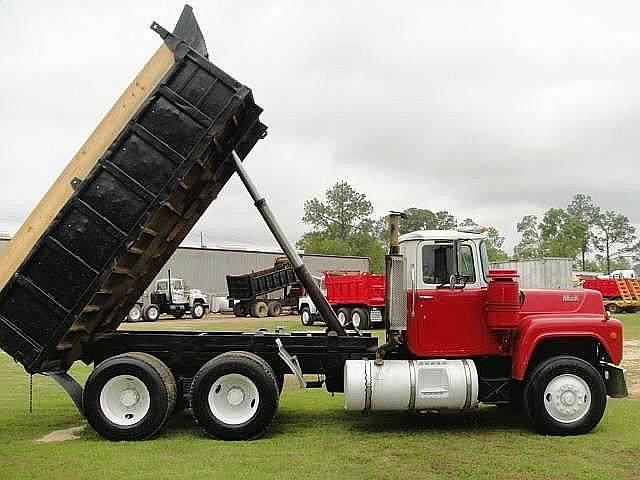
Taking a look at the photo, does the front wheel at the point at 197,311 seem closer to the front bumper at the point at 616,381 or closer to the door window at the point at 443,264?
the door window at the point at 443,264

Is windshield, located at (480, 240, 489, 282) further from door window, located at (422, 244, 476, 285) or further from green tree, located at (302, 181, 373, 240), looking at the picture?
green tree, located at (302, 181, 373, 240)

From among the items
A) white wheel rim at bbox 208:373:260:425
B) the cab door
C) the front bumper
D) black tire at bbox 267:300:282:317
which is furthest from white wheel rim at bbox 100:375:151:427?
black tire at bbox 267:300:282:317

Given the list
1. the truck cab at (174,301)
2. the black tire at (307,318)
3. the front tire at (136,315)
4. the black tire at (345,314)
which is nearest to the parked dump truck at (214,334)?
the black tire at (345,314)

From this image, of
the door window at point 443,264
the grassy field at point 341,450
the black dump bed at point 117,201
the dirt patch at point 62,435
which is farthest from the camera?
the door window at point 443,264

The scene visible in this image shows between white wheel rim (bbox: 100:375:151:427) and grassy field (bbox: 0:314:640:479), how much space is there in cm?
34

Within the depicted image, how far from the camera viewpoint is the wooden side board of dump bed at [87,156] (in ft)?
25.7

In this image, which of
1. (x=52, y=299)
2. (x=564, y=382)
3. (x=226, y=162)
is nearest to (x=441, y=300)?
(x=564, y=382)

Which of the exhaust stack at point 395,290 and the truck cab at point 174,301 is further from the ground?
the truck cab at point 174,301

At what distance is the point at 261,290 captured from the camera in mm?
39906

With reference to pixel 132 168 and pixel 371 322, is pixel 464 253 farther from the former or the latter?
pixel 371 322

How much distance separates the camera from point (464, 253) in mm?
8836

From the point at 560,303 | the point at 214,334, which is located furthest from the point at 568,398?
the point at 214,334

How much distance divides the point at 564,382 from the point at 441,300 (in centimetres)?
175

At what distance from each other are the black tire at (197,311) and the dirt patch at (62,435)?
32.4 meters
